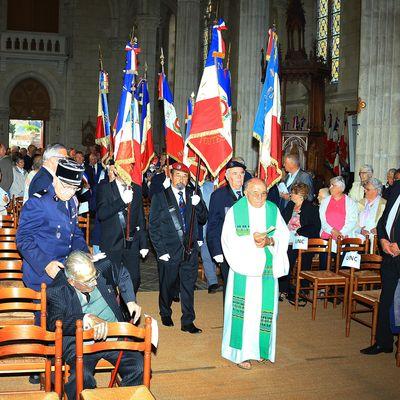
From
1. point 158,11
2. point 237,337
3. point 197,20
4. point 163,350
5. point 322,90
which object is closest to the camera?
point 237,337

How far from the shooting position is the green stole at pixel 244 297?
20.3 ft

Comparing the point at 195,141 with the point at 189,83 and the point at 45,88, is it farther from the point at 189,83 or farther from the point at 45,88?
the point at 45,88

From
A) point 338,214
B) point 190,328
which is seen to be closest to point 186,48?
point 338,214

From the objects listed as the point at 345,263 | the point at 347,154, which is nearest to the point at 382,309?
the point at 345,263

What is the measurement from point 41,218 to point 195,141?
8.26ft

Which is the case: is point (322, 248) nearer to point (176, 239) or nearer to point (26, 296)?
point (176, 239)

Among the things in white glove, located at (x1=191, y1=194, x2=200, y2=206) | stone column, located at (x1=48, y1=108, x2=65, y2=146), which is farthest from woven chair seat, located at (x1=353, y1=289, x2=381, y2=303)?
stone column, located at (x1=48, y1=108, x2=65, y2=146)

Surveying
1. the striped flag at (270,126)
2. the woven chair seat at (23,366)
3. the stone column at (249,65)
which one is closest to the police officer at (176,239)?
the striped flag at (270,126)

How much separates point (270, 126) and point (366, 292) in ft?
7.59

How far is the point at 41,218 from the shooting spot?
5453mm

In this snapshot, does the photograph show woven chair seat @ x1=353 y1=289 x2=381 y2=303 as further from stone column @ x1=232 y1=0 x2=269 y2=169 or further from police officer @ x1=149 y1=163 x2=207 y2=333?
stone column @ x1=232 y1=0 x2=269 y2=169

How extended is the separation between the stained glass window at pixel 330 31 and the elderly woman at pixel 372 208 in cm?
1132

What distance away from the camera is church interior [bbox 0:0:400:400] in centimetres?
611

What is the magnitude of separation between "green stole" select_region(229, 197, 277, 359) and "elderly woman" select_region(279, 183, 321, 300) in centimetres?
267
